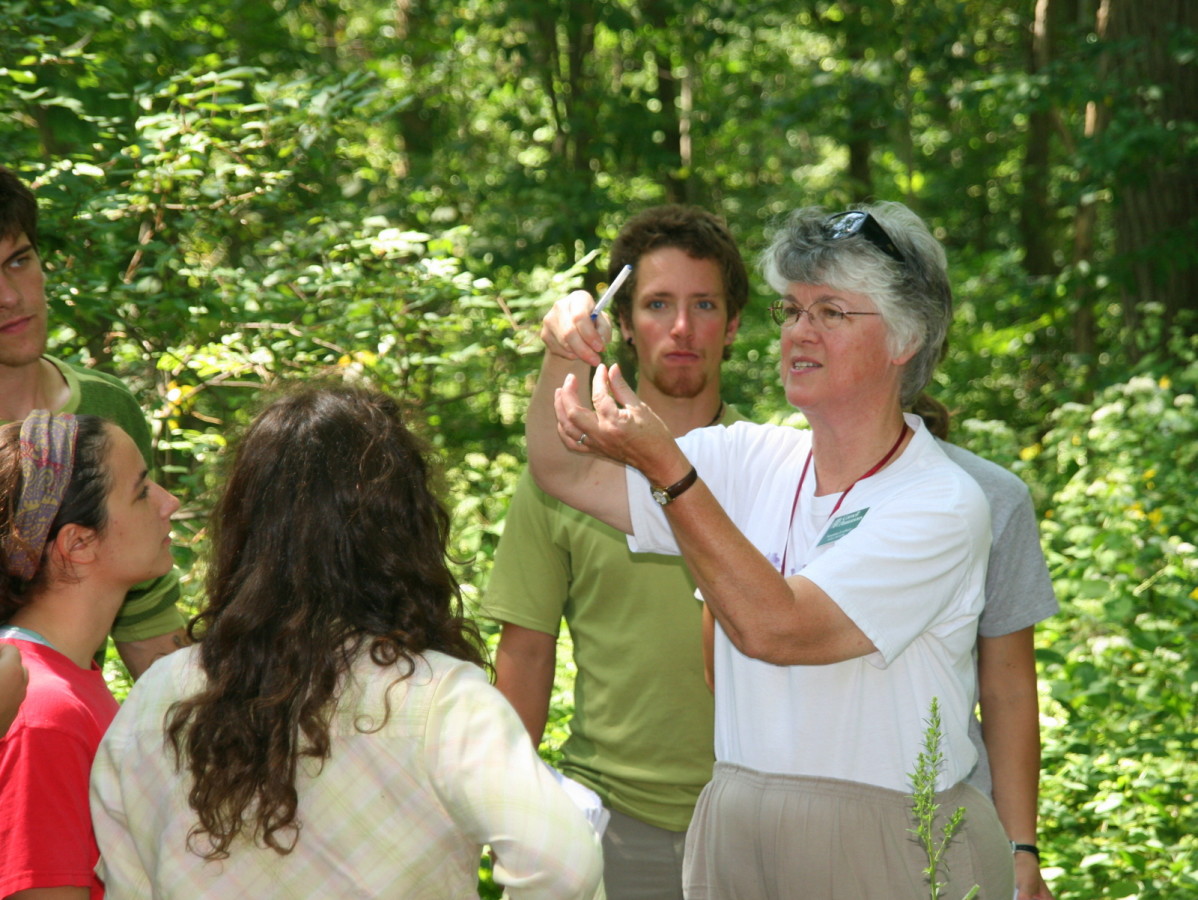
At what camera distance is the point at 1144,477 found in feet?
17.3

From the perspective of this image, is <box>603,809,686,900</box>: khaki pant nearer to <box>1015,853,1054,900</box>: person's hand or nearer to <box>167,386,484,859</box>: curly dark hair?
<box>1015,853,1054,900</box>: person's hand

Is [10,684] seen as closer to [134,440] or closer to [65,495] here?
[65,495]

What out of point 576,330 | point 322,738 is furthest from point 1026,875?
point 322,738

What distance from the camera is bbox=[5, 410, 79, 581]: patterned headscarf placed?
195 centimetres

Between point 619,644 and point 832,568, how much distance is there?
841 millimetres

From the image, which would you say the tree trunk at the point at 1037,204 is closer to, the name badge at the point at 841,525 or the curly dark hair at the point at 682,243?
the curly dark hair at the point at 682,243

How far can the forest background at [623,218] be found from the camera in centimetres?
392

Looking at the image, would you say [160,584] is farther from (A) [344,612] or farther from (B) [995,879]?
(B) [995,879]

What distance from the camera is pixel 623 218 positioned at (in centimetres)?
879

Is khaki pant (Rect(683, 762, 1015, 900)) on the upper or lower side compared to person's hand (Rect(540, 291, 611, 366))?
lower

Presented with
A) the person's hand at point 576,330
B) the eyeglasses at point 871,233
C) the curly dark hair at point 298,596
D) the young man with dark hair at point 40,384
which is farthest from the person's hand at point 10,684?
the eyeglasses at point 871,233

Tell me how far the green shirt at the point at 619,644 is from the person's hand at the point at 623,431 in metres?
0.71

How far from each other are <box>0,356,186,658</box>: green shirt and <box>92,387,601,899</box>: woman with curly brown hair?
94 cm

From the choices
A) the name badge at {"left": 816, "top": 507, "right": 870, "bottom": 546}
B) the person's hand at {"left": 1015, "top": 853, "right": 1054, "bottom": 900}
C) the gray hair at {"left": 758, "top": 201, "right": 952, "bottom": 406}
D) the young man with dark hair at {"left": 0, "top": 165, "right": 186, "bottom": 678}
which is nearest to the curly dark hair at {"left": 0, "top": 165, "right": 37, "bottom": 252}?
the young man with dark hair at {"left": 0, "top": 165, "right": 186, "bottom": 678}
